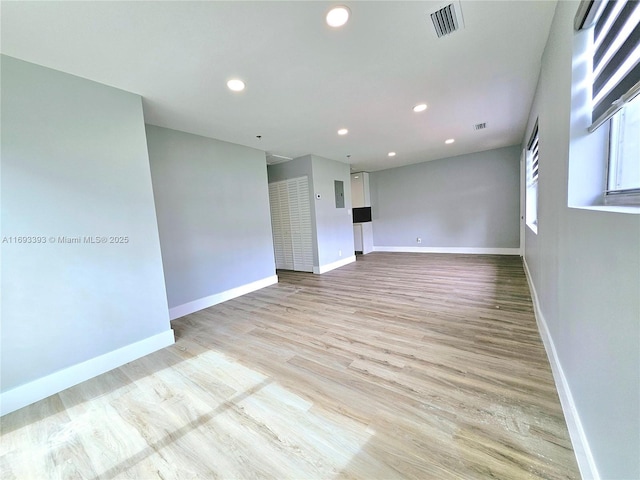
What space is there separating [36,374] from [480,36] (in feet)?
14.0

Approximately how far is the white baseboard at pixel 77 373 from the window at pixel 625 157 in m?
3.45

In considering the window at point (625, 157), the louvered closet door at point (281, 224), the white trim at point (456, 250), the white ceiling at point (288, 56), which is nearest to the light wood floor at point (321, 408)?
the window at point (625, 157)

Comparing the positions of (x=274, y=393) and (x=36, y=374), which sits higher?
(x=36, y=374)

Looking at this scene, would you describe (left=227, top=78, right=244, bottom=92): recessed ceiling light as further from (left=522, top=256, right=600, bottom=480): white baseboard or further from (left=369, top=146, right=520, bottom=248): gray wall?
(left=369, top=146, right=520, bottom=248): gray wall

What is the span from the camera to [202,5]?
4.63 ft

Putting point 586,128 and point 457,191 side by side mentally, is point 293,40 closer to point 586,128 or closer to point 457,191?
point 586,128

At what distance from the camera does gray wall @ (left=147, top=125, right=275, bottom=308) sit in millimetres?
3131

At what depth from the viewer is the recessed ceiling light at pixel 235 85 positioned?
2.17 metres

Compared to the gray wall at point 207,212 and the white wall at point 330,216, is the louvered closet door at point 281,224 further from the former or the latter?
the gray wall at point 207,212

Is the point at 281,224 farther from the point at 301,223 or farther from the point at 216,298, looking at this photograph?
the point at 216,298

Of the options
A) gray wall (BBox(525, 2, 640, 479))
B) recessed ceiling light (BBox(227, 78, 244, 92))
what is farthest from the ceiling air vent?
recessed ceiling light (BBox(227, 78, 244, 92))

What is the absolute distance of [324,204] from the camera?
208 inches

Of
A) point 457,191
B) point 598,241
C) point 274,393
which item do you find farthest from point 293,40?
point 457,191

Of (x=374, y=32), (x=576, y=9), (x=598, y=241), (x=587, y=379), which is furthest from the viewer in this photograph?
(x=374, y=32)
